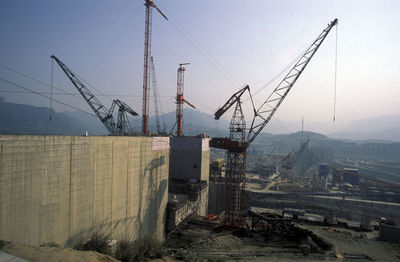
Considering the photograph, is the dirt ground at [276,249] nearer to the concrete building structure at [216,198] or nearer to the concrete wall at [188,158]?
the concrete wall at [188,158]

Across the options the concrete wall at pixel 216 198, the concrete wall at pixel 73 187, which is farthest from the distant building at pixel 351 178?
the concrete wall at pixel 73 187

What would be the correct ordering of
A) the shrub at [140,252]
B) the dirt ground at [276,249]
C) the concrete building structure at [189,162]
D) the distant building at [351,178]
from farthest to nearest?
the distant building at [351,178] < the concrete building structure at [189,162] < the dirt ground at [276,249] < the shrub at [140,252]

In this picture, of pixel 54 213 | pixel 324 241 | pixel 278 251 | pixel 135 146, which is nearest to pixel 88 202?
pixel 54 213

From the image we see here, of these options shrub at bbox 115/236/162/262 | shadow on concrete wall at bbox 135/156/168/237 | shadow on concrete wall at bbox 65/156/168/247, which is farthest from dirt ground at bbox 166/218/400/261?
shadow on concrete wall at bbox 65/156/168/247

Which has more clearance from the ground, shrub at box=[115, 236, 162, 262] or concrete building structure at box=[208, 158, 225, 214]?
shrub at box=[115, 236, 162, 262]

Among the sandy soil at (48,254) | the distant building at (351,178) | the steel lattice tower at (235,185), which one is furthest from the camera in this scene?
the distant building at (351,178)

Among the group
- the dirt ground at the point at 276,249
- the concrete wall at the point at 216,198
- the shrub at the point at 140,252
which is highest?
the shrub at the point at 140,252

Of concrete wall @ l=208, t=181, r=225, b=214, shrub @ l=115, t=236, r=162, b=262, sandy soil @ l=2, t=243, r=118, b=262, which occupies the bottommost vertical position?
concrete wall @ l=208, t=181, r=225, b=214

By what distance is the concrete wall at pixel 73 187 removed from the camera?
478 inches

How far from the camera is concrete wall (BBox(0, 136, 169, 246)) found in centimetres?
1214

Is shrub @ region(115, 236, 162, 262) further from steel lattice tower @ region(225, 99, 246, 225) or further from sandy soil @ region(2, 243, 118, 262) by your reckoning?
steel lattice tower @ region(225, 99, 246, 225)

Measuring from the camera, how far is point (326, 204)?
201 ft

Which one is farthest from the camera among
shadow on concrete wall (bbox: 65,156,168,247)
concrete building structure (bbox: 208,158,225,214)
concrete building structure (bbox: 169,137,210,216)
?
concrete building structure (bbox: 208,158,225,214)

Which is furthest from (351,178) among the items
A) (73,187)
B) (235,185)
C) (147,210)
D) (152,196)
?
(73,187)
